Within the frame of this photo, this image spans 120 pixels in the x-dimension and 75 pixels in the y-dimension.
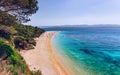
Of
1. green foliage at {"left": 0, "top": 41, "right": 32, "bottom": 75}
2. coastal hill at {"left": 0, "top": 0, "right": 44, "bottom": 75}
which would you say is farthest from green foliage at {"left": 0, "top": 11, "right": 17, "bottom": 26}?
green foliage at {"left": 0, "top": 41, "right": 32, "bottom": 75}

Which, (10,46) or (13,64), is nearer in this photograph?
(13,64)

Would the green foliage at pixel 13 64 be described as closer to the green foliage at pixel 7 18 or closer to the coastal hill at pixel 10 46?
the coastal hill at pixel 10 46

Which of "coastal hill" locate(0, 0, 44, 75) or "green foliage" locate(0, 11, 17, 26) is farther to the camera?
"green foliage" locate(0, 11, 17, 26)

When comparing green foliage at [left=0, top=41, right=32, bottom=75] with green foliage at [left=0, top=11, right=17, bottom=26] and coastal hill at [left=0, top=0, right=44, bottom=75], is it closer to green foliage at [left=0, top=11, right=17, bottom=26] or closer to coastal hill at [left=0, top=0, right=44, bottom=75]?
coastal hill at [left=0, top=0, right=44, bottom=75]

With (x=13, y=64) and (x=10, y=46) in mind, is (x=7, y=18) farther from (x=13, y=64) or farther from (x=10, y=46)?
(x=13, y=64)

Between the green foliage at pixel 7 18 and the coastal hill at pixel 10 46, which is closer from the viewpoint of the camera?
the coastal hill at pixel 10 46

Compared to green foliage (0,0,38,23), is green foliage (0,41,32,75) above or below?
below

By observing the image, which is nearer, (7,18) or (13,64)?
(13,64)

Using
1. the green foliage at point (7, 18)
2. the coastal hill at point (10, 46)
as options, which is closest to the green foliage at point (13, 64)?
the coastal hill at point (10, 46)

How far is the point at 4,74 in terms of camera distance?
747 inches

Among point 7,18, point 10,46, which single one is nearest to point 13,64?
point 10,46

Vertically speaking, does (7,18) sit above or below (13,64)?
above

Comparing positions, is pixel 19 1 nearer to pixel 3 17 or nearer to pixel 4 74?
pixel 3 17

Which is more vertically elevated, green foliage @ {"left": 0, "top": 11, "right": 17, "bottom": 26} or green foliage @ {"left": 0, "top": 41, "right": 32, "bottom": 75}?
green foliage @ {"left": 0, "top": 11, "right": 17, "bottom": 26}
